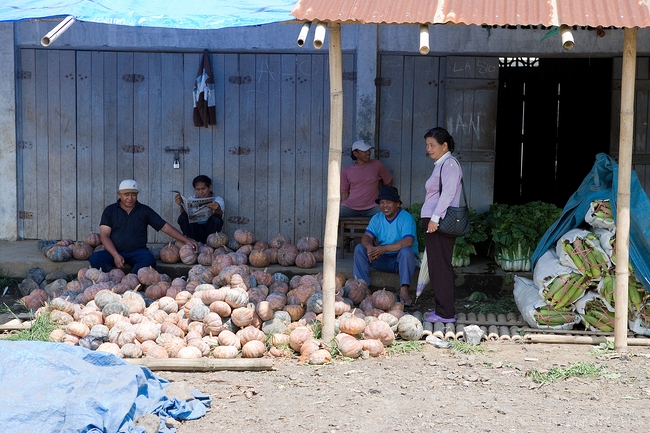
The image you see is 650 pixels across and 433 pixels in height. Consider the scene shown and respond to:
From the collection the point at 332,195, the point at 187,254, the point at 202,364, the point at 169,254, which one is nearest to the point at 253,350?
the point at 202,364

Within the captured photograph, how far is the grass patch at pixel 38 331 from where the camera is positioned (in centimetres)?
662

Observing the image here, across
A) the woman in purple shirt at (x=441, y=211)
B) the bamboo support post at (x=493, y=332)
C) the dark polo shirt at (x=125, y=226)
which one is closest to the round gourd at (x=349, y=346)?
the woman in purple shirt at (x=441, y=211)

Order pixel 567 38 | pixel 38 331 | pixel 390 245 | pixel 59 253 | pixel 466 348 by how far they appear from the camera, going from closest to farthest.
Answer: pixel 567 38 → pixel 466 348 → pixel 38 331 → pixel 390 245 → pixel 59 253

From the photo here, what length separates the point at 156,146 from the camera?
9.73 meters

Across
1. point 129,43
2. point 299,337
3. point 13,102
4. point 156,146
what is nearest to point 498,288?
point 299,337

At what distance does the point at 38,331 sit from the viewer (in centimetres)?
673

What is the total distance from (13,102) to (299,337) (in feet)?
17.4

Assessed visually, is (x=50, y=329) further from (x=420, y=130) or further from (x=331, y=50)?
(x=420, y=130)

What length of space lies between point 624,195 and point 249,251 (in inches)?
160

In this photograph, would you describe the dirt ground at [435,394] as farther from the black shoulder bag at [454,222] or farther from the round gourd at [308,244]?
the round gourd at [308,244]

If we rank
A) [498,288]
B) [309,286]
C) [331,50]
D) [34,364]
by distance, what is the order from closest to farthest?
[34,364], [331,50], [309,286], [498,288]

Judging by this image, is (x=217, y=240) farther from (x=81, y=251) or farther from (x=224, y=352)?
(x=224, y=352)

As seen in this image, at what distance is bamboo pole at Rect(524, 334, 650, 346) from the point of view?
21.7 feet

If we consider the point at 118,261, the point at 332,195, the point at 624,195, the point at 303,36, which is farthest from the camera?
the point at 118,261
